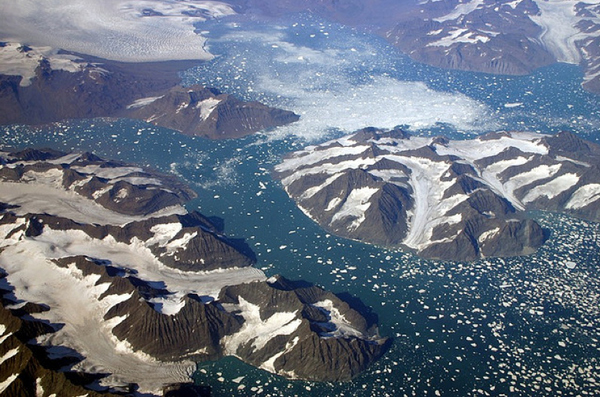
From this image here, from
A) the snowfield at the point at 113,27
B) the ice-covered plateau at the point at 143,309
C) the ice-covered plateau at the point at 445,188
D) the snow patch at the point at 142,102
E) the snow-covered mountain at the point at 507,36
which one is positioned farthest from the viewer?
the snowfield at the point at 113,27

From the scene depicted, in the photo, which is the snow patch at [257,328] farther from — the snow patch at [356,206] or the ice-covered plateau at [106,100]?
the ice-covered plateau at [106,100]

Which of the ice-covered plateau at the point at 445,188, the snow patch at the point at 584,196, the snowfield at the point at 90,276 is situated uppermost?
the snow patch at the point at 584,196

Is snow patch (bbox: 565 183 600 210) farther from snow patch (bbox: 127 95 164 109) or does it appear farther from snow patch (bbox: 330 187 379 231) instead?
snow patch (bbox: 127 95 164 109)

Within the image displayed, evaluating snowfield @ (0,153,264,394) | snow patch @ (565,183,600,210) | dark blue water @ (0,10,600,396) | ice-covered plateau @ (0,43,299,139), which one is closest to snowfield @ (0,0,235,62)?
ice-covered plateau @ (0,43,299,139)

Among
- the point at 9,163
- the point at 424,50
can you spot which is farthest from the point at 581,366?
the point at 424,50

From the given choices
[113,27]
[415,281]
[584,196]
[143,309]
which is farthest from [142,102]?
[584,196]

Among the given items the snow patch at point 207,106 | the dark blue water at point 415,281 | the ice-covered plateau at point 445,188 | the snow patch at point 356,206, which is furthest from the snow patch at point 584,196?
the snow patch at point 207,106

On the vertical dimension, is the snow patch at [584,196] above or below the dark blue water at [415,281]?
above
